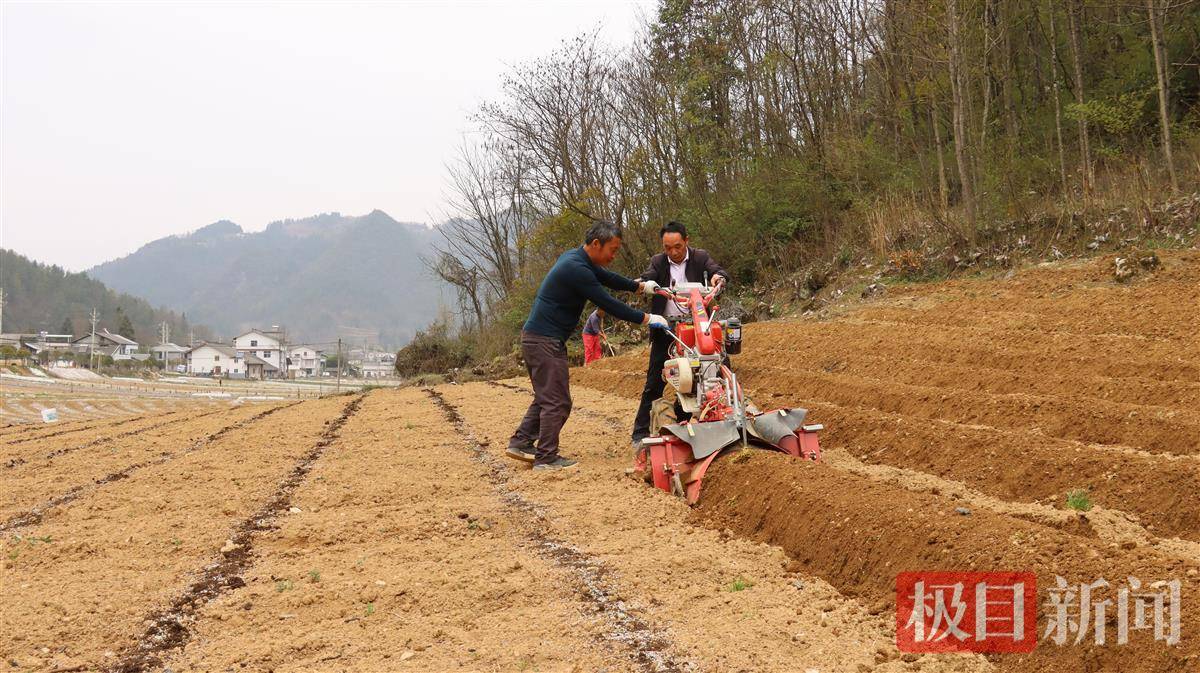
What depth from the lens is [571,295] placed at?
22.1 feet

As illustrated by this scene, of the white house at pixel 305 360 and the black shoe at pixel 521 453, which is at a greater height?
the white house at pixel 305 360

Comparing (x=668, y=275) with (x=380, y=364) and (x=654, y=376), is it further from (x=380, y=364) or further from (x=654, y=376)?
(x=380, y=364)

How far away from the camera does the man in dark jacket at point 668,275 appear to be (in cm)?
679

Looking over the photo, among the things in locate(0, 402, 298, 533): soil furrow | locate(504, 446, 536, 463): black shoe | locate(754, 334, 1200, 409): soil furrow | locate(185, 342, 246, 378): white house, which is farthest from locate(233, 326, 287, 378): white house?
locate(504, 446, 536, 463): black shoe

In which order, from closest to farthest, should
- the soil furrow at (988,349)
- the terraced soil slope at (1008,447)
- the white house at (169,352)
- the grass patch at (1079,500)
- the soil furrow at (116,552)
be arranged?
the terraced soil slope at (1008,447) → the soil furrow at (116,552) → the grass patch at (1079,500) → the soil furrow at (988,349) → the white house at (169,352)

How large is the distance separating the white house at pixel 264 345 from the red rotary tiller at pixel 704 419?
424 ft

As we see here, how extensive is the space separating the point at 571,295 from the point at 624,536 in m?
2.44

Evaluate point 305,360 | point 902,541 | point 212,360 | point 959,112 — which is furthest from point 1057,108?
point 305,360

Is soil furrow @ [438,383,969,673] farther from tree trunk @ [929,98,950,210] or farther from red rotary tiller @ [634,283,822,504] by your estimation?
tree trunk @ [929,98,950,210]

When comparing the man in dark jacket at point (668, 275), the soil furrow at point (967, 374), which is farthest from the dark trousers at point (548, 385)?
the soil furrow at point (967, 374)

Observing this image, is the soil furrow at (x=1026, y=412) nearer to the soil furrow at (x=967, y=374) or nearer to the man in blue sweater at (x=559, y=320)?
the soil furrow at (x=967, y=374)

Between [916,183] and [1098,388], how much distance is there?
13.5m

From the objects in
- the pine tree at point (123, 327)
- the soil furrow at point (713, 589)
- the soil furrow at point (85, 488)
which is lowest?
the soil furrow at point (713, 589)

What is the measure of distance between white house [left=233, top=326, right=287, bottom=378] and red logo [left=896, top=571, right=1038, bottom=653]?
132170 mm
